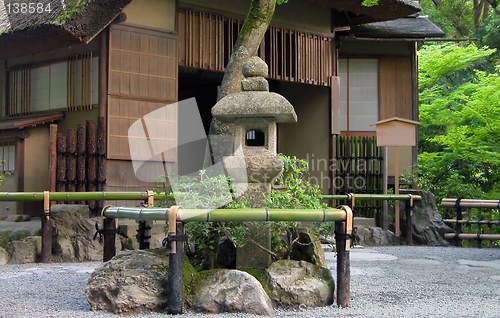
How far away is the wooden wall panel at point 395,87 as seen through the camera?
11.5 metres

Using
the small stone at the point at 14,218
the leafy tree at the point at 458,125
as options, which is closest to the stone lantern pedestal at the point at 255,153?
the small stone at the point at 14,218

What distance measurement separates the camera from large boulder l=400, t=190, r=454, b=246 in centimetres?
885

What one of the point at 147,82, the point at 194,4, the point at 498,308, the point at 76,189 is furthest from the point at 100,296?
the point at 194,4

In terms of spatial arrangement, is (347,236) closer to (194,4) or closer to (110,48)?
(110,48)

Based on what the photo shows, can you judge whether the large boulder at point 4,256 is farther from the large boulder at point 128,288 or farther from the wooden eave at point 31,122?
the large boulder at point 128,288

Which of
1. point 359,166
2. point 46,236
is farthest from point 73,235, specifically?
point 359,166

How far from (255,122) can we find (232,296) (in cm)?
174

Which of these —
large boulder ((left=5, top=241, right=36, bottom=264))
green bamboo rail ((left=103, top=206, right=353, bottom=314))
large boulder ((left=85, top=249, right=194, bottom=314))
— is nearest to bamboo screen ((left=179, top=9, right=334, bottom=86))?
large boulder ((left=5, top=241, right=36, bottom=264))

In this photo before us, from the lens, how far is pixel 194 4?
8.50 m

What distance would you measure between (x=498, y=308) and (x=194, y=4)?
685 cm

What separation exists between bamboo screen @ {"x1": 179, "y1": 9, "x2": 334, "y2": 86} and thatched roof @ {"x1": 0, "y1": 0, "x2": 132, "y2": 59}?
147 centimetres

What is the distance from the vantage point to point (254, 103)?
172 inches

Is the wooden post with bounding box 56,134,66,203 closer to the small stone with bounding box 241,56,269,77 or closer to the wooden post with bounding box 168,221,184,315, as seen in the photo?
the small stone with bounding box 241,56,269,77

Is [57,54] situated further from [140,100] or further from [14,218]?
[14,218]
